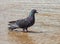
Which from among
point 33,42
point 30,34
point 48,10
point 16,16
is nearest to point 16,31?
point 30,34

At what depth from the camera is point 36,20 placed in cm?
376

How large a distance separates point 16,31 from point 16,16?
2.09ft

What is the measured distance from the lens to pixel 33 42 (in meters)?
2.97

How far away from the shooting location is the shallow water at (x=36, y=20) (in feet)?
9.96

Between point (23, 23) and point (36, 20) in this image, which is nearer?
point (23, 23)

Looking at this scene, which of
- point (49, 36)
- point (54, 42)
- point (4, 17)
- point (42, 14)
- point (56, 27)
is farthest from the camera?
point (42, 14)

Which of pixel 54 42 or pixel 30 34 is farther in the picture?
pixel 30 34

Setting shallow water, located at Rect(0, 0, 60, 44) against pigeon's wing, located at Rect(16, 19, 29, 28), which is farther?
pigeon's wing, located at Rect(16, 19, 29, 28)

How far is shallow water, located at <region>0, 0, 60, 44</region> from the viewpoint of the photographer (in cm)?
304

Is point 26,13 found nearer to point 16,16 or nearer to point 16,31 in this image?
point 16,16

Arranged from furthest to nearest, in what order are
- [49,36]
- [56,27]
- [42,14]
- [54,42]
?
[42,14], [56,27], [49,36], [54,42]

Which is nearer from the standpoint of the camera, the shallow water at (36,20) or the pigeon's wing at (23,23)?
the shallow water at (36,20)

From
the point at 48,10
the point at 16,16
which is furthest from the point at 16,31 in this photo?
the point at 48,10

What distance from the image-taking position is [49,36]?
10.2ft
